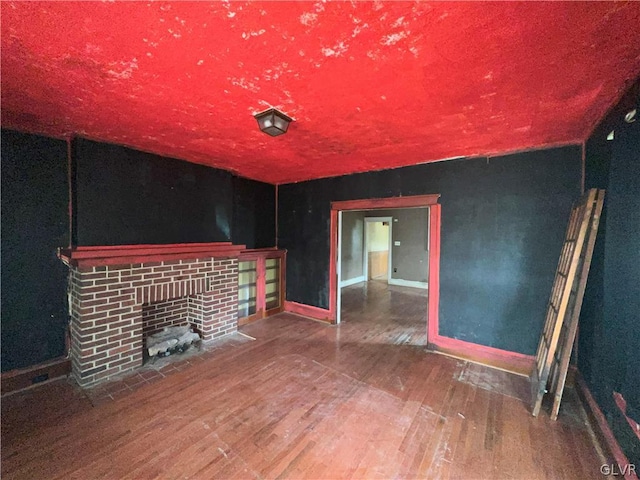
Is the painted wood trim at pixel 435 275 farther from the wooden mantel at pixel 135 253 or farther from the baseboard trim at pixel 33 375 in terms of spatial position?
the baseboard trim at pixel 33 375

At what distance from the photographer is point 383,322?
4379mm

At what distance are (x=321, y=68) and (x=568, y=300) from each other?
2.68 meters

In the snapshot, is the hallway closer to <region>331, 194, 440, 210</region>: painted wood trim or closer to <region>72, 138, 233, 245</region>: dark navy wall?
<region>331, 194, 440, 210</region>: painted wood trim

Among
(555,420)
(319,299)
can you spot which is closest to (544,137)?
(555,420)

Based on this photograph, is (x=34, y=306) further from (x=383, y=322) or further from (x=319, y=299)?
(x=383, y=322)

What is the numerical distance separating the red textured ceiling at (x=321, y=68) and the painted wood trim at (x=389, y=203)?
0.95 metres

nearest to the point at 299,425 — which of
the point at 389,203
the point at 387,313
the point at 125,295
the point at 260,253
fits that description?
the point at 125,295

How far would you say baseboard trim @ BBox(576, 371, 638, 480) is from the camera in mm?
1520

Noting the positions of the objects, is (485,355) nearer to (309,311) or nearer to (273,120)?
(309,311)

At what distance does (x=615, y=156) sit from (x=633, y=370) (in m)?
1.36

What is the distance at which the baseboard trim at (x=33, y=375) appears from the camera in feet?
7.54

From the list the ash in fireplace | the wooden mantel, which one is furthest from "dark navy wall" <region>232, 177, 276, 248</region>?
the ash in fireplace

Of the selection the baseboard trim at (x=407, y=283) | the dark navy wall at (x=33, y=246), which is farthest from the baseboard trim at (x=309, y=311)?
the baseboard trim at (x=407, y=283)

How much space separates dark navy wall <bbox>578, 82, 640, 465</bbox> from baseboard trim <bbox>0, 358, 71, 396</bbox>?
4551mm
